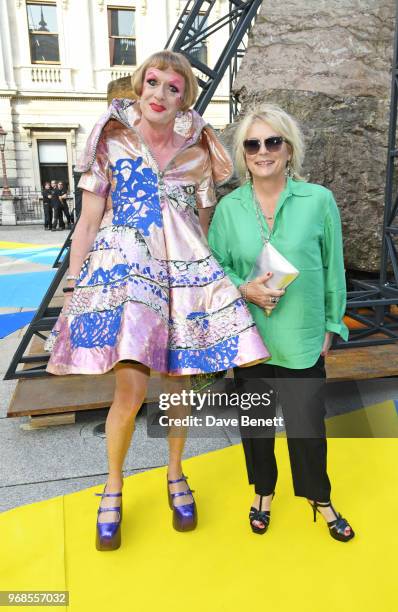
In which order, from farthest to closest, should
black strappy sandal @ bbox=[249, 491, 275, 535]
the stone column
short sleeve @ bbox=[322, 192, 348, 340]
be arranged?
the stone column
black strappy sandal @ bbox=[249, 491, 275, 535]
short sleeve @ bbox=[322, 192, 348, 340]

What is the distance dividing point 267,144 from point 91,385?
2120 mm

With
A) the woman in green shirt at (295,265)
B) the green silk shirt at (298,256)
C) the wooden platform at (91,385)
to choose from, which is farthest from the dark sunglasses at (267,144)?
the wooden platform at (91,385)

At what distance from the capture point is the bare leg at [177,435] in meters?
2.00

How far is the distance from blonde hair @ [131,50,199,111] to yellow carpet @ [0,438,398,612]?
169cm

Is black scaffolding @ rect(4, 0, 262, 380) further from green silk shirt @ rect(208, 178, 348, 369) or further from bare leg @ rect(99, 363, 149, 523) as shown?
green silk shirt @ rect(208, 178, 348, 369)

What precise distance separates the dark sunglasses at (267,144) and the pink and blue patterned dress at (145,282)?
0.26 metres

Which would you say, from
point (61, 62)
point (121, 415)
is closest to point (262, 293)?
point (121, 415)

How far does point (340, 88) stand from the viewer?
4066 millimetres

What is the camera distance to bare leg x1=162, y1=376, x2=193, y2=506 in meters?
2.00

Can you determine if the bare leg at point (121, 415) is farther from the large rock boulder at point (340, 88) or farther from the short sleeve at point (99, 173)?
the large rock boulder at point (340, 88)

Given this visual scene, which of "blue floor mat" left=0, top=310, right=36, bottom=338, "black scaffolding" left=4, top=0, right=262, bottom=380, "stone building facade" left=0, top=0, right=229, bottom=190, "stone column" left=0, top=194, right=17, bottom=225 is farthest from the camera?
"stone building facade" left=0, top=0, right=229, bottom=190

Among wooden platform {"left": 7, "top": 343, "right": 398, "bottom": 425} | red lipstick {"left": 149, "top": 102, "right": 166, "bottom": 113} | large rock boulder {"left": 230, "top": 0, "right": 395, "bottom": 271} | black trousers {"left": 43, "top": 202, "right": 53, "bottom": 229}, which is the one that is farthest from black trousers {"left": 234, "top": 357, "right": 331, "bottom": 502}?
black trousers {"left": 43, "top": 202, "right": 53, "bottom": 229}

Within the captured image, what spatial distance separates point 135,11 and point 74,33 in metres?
2.58

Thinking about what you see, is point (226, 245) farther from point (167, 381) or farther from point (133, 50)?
point (133, 50)
